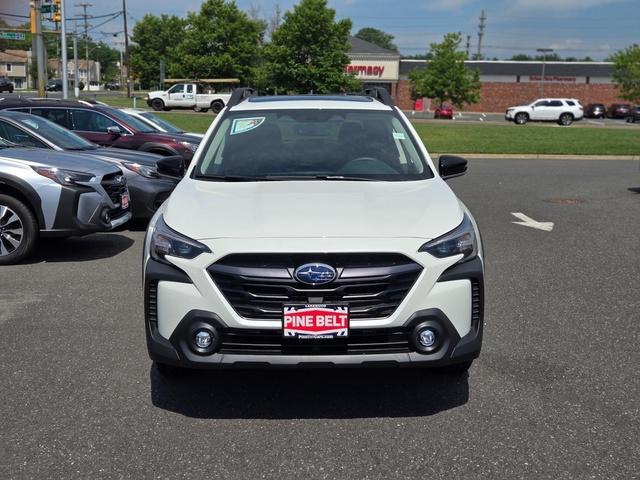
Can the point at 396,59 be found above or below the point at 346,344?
above

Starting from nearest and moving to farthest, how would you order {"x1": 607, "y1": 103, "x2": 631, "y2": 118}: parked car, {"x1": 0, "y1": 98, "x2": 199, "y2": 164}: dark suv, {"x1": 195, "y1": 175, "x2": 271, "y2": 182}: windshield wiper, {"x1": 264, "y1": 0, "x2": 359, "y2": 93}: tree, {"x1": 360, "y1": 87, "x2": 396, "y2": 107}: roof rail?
{"x1": 195, "y1": 175, "x2": 271, "y2": 182}: windshield wiper → {"x1": 360, "y1": 87, "x2": 396, "y2": 107}: roof rail → {"x1": 0, "y1": 98, "x2": 199, "y2": 164}: dark suv → {"x1": 264, "y1": 0, "x2": 359, "y2": 93}: tree → {"x1": 607, "y1": 103, "x2": 631, "y2": 118}: parked car

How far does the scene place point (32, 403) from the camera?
399cm

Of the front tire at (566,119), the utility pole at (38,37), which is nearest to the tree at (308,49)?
the front tire at (566,119)

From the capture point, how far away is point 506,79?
276ft

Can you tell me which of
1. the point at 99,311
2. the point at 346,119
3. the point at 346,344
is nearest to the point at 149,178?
the point at 99,311

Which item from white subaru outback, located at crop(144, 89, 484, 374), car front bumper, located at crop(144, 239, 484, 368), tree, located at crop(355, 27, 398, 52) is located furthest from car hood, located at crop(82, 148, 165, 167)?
tree, located at crop(355, 27, 398, 52)

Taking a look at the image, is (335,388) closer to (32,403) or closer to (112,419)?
(112,419)

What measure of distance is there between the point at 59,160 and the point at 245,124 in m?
3.24

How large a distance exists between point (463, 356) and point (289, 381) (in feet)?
3.79

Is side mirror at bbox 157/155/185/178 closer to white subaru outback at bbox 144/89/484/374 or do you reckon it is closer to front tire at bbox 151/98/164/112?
white subaru outback at bbox 144/89/484/374

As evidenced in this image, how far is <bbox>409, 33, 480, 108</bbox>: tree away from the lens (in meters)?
59.1

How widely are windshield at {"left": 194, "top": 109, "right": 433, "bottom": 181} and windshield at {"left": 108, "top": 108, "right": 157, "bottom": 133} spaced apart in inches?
305

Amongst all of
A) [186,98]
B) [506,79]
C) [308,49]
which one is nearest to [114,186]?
[186,98]

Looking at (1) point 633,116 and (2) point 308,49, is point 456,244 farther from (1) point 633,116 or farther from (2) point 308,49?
(1) point 633,116
